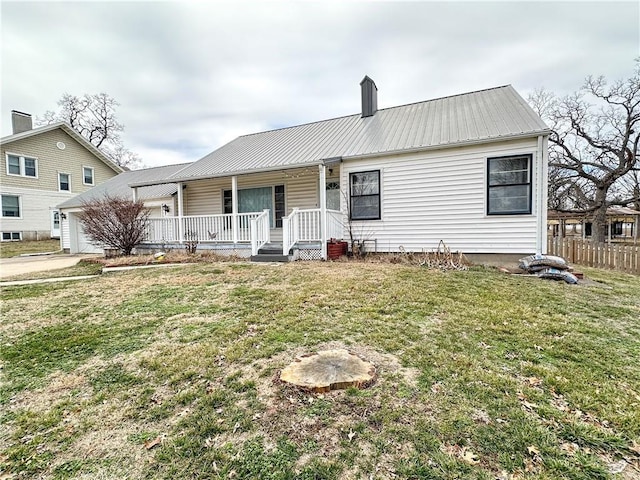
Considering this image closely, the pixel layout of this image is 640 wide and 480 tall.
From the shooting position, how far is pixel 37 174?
2212 cm

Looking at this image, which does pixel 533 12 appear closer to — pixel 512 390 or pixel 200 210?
pixel 512 390

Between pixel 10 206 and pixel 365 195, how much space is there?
24.4m

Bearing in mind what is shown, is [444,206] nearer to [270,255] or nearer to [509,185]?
[509,185]

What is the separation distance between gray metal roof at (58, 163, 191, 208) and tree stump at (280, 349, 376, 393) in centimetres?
1361

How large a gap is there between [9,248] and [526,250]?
Answer: 2514 cm

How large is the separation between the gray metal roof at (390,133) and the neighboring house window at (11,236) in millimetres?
16980

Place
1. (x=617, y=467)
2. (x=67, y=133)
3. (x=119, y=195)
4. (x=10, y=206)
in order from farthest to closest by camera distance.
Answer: (x=67, y=133) → (x=10, y=206) → (x=119, y=195) → (x=617, y=467)

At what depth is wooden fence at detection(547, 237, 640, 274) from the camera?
946 cm

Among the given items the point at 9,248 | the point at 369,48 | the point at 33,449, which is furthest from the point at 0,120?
the point at 33,449

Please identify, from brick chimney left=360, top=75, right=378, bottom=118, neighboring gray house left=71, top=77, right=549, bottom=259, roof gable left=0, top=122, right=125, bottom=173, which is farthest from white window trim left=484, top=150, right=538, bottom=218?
roof gable left=0, top=122, right=125, bottom=173

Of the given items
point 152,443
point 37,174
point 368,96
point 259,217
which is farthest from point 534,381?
point 37,174

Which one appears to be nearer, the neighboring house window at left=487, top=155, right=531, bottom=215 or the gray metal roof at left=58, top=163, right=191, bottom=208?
the neighboring house window at left=487, top=155, right=531, bottom=215

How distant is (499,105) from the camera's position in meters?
10.1

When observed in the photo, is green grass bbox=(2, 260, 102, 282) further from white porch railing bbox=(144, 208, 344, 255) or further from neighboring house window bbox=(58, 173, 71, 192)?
neighboring house window bbox=(58, 173, 71, 192)
